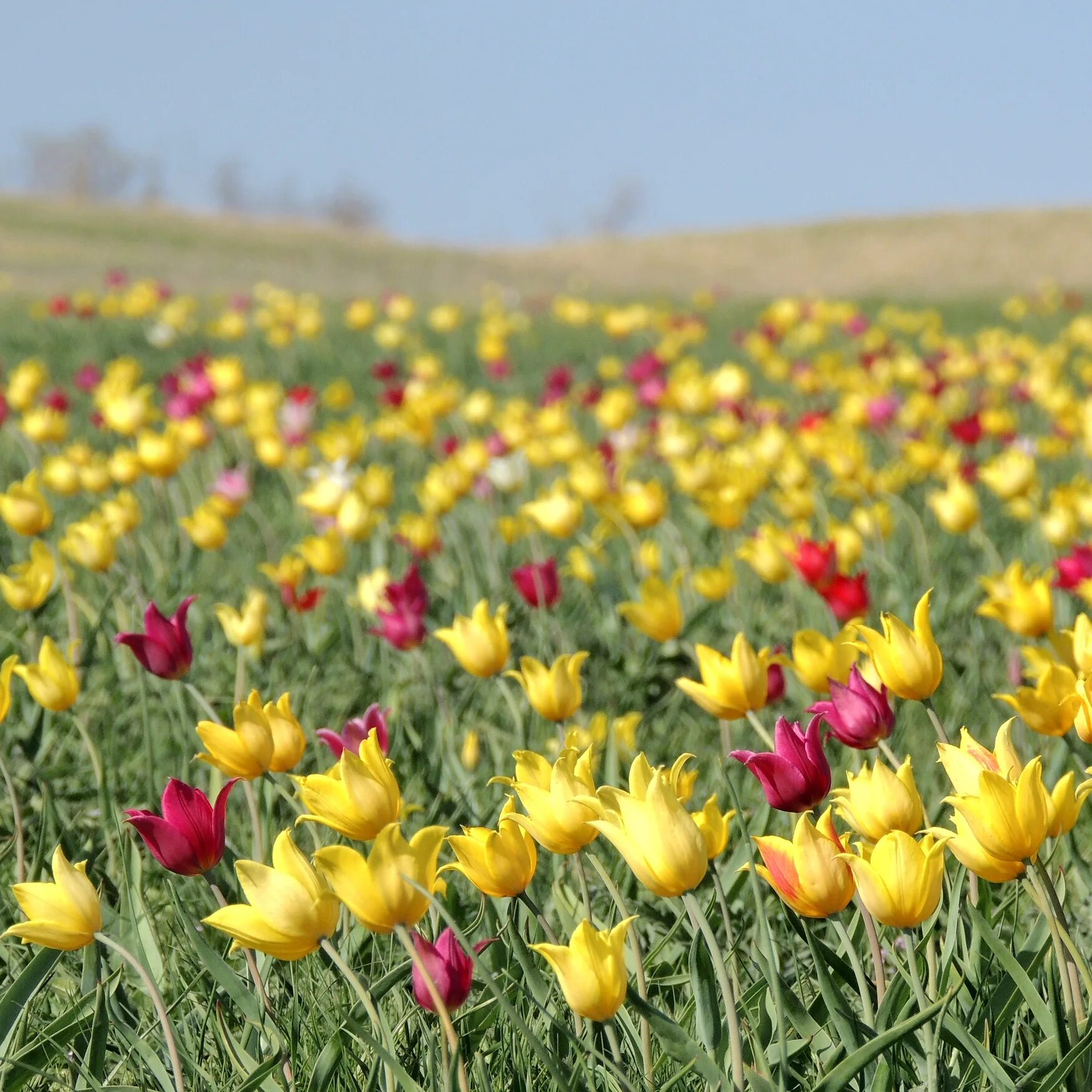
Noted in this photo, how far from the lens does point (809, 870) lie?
125cm

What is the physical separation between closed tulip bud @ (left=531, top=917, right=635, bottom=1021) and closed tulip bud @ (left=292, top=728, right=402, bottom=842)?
25 centimetres

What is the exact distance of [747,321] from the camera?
43.9 feet

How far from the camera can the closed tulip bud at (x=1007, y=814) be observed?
120 centimetres

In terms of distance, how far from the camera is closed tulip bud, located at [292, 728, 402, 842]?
1329 millimetres

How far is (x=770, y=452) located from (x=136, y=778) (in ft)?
8.34

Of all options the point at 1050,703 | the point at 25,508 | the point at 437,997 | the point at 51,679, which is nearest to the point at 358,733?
the point at 51,679

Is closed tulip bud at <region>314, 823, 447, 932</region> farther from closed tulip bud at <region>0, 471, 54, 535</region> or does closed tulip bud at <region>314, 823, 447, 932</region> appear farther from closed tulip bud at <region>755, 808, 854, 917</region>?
closed tulip bud at <region>0, 471, 54, 535</region>

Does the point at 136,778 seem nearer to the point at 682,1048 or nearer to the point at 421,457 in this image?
the point at 682,1048

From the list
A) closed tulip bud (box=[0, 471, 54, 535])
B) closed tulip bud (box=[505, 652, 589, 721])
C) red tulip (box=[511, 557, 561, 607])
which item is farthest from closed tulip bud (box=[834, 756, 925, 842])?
closed tulip bud (box=[0, 471, 54, 535])

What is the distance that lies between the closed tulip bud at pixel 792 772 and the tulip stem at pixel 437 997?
374 mm

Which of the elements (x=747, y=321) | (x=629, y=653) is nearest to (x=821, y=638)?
(x=629, y=653)

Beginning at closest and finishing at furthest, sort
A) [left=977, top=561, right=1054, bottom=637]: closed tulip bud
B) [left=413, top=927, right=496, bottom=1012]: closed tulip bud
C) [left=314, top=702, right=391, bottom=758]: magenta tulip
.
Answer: [left=413, top=927, right=496, bottom=1012]: closed tulip bud < [left=314, top=702, right=391, bottom=758]: magenta tulip < [left=977, top=561, right=1054, bottom=637]: closed tulip bud

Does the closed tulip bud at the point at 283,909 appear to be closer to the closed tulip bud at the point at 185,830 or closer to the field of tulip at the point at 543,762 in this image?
the field of tulip at the point at 543,762

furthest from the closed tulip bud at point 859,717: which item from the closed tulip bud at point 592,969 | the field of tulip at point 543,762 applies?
the closed tulip bud at point 592,969
